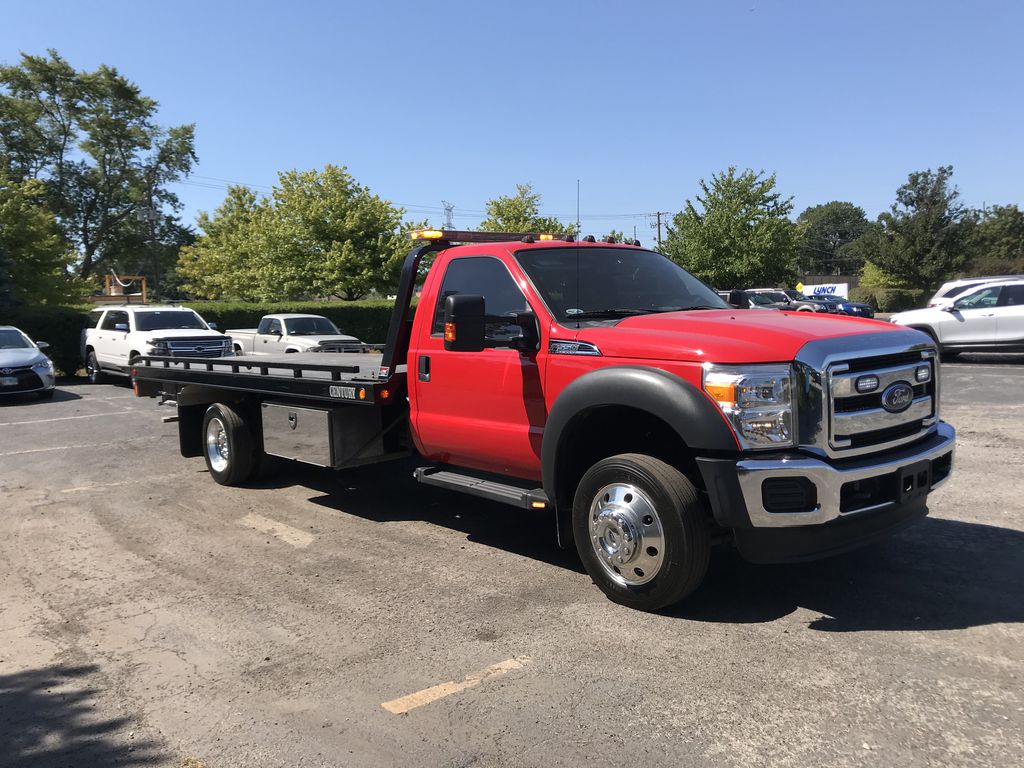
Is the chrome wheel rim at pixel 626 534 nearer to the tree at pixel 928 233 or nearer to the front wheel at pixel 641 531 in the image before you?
A: the front wheel at pixel 641 531

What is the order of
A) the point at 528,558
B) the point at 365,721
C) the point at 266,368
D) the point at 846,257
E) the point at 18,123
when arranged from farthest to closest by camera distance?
the point at 846,257
the point at 18,123
the point at 266,368
the point at 528,558
the point at 365,721

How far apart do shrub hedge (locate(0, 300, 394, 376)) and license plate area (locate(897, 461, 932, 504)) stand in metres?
11.7

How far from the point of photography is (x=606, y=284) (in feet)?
17.5

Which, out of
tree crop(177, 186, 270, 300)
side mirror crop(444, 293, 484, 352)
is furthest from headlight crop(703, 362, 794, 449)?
tree crop(177, 186, 270, 300)

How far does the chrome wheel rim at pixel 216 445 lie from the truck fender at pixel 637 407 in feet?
14.3

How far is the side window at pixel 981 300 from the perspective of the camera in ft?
56.3

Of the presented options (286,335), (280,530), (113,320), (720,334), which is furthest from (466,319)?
(113,320)

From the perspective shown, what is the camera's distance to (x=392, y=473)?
850 centimetres

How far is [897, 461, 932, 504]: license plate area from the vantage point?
418 cm

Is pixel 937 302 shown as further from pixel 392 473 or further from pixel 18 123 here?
pixel 18 123

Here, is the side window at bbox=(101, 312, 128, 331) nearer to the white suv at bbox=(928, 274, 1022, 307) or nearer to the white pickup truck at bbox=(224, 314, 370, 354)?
the white pickup truck at bbox=(224, 314, 370, 354)

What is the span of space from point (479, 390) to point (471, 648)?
1784mm

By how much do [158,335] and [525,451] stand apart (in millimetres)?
13850

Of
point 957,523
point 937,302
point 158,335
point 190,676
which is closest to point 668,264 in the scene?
point 957,523
